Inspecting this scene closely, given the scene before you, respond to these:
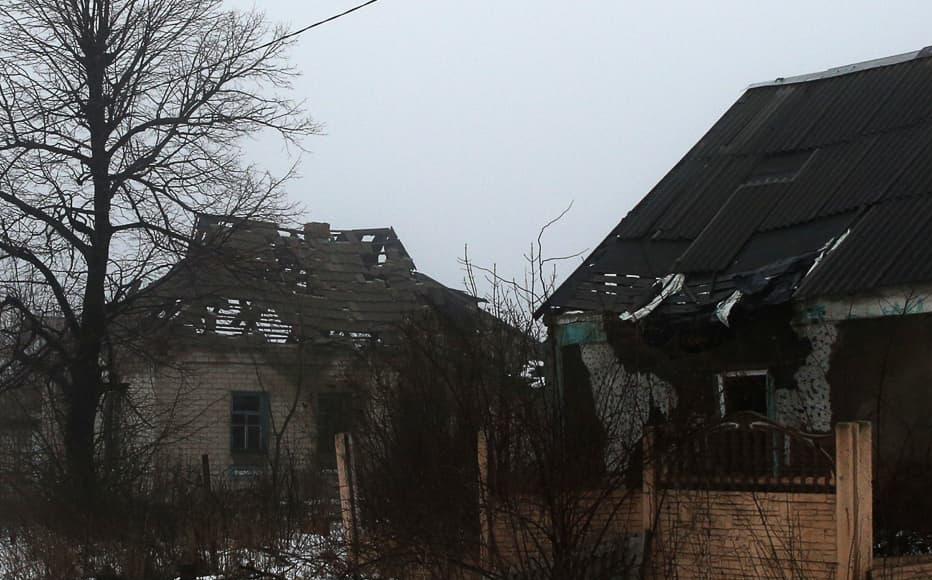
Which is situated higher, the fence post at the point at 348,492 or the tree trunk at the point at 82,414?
the tree trunk at the point at 82,414

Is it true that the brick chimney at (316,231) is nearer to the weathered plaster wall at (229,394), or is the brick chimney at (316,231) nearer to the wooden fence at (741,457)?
the weathered plaster wall at (229,394)

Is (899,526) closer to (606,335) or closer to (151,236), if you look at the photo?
(606,335)

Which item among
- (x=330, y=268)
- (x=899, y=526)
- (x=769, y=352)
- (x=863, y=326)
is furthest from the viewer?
(x=330, y=268)

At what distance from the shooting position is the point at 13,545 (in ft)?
44.6

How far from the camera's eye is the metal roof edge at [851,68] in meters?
16.7

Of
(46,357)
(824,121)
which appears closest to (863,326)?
(824,121)

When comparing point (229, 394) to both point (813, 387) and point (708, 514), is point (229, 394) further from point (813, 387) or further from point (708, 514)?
point (708, 514)

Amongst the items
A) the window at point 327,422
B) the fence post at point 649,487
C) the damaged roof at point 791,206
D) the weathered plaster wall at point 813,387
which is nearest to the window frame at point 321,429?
the window at point 327,422

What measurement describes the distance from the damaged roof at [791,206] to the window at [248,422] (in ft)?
34.2

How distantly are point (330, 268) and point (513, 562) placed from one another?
20.3 meters

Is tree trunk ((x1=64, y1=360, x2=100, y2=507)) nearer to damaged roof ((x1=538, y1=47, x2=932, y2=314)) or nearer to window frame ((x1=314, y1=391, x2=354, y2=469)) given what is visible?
damaged roof ((x1=538, y1=47, x2=932, y2=314))

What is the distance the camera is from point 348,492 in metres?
9.80

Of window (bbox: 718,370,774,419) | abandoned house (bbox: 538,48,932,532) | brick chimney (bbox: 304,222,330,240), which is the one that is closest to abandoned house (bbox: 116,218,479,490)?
brick chimney (bbox: 304,222,330,240)

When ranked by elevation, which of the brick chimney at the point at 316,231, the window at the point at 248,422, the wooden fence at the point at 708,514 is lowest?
the wooden fence at the point at 708,514
